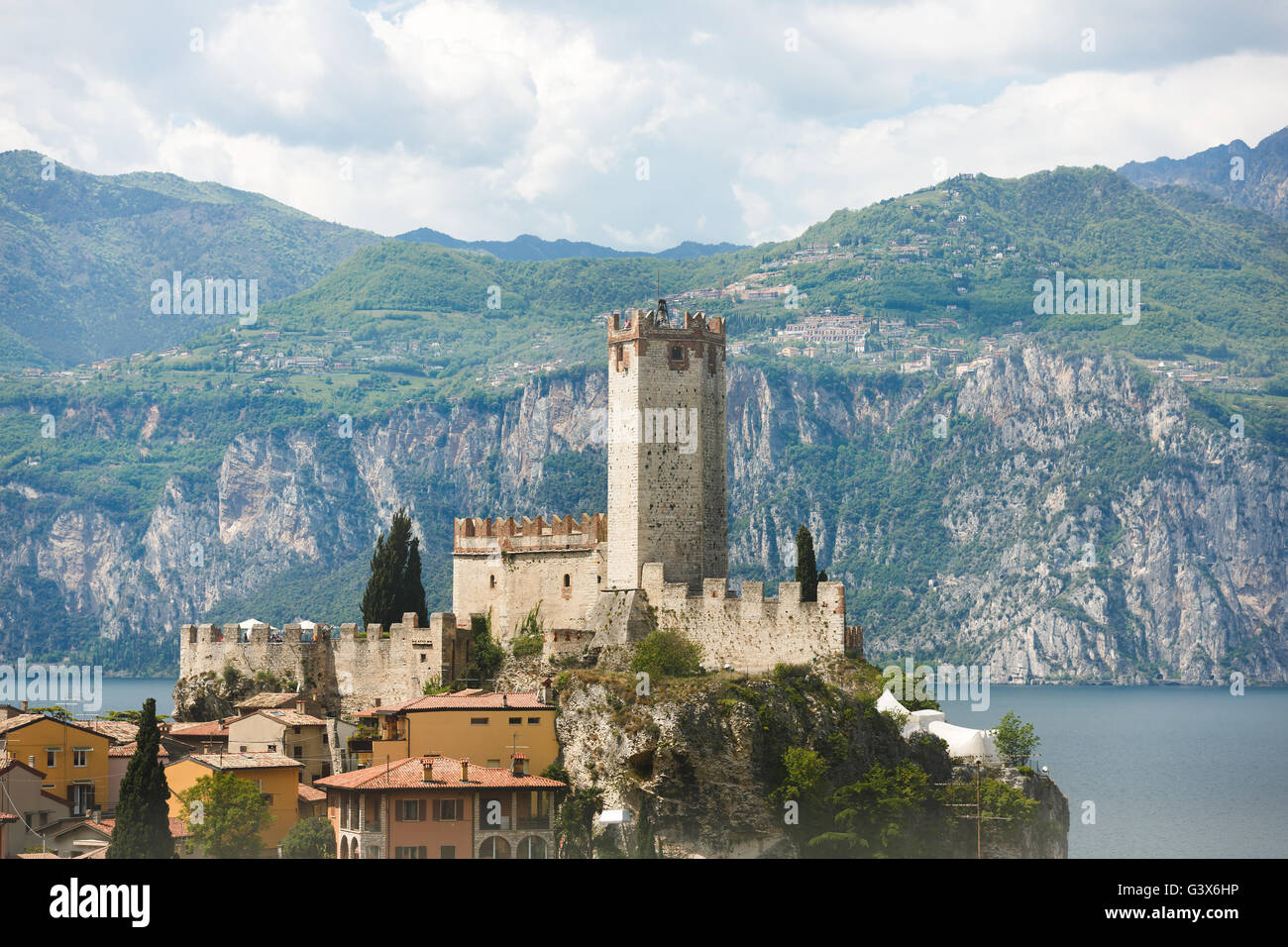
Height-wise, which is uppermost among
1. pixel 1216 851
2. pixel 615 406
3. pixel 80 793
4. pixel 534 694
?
pixel 615 406

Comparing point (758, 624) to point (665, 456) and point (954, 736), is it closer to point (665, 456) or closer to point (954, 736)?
point (665, 456)

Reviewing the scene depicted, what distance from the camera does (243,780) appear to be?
61844 mm

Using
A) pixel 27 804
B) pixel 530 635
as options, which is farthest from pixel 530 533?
pixel 27 804

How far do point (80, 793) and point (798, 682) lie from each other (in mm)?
28022

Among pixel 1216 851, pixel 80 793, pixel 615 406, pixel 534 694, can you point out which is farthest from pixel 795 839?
pixel 1216 851

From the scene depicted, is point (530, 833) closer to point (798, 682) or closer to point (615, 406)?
point (798, 682)

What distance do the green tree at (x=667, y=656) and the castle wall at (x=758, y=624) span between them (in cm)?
33

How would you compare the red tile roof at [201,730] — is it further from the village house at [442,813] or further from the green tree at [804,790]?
the green tree at [804,790]

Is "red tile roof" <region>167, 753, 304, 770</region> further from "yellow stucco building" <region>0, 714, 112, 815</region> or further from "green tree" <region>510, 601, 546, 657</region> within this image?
"green tree" <region>510, 601, 546, 657</region>

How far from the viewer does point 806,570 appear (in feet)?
226

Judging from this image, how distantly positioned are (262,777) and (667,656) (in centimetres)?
1555

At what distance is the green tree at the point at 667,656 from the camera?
6025 cm

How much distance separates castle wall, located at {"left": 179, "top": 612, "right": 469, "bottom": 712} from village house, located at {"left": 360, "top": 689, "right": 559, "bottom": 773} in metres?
5.47
